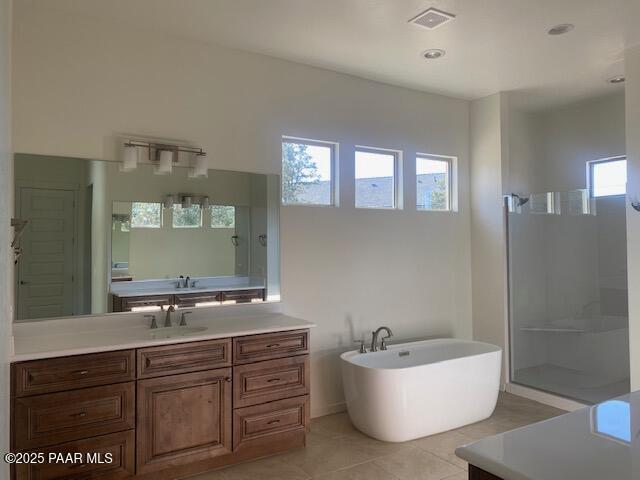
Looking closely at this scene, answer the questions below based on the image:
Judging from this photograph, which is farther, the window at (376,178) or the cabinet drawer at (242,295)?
the window at (376,178)

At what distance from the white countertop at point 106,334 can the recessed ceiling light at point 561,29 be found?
8.55 ft

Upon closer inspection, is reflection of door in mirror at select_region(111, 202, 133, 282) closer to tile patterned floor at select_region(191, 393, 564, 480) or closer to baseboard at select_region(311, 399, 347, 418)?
tile patterned floor at select_region(191, 393, 564, 480)

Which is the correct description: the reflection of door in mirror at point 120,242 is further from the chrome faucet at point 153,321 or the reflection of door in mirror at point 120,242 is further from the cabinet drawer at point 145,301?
the chrome faucet at point 153,321

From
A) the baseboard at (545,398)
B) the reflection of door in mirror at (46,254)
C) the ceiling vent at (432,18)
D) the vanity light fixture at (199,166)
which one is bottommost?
the baseboard at (545,398)

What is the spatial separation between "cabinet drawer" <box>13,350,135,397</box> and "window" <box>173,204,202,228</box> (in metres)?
1.05

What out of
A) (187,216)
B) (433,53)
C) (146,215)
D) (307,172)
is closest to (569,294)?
(433,53)

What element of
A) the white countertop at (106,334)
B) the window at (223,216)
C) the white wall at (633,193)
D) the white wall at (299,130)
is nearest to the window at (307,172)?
the white wall at (299,130)

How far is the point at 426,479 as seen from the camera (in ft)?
9.27

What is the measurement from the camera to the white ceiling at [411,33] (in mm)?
2840

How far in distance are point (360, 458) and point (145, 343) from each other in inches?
63.0

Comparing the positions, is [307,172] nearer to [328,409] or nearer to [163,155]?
[163,155]

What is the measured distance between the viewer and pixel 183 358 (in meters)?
2.75

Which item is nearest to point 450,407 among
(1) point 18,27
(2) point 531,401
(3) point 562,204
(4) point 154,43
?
(2) point 531,401

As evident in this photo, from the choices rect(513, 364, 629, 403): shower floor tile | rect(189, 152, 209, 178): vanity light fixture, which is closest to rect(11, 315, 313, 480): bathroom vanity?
rect(189, 152, 209, 178): vanity light fixture
